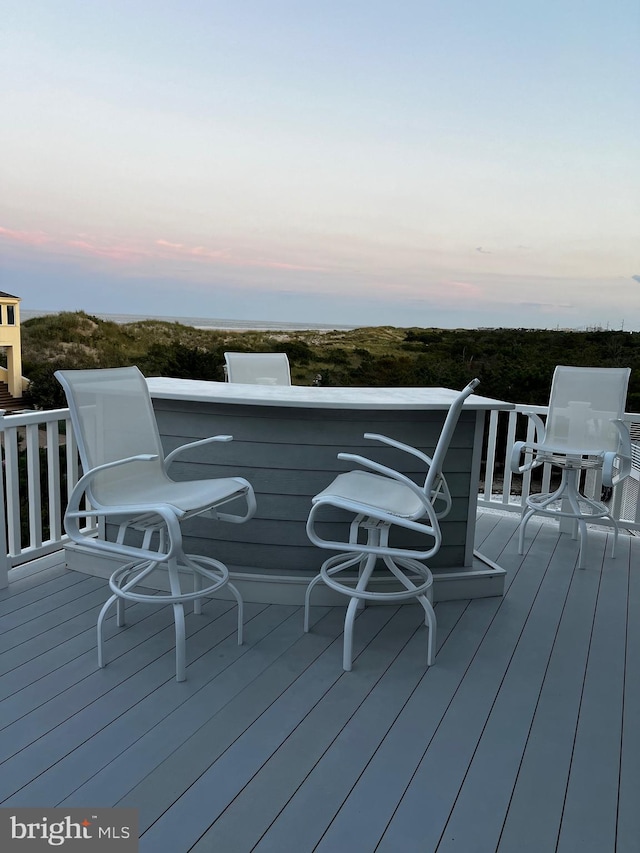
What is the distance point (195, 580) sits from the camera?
8.96ft

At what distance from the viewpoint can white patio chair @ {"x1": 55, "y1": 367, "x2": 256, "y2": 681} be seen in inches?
86.8

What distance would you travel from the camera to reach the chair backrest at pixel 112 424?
7.68 feet

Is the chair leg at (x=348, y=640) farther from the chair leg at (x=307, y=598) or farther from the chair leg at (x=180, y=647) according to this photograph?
the chair leg at (x=180, y=647)

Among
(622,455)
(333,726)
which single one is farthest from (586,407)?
(333,726)

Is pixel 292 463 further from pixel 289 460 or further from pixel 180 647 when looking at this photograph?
pixel 180 647

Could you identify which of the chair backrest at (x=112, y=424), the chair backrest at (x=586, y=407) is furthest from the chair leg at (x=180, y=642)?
the chair backrest at (x=586, y=407)

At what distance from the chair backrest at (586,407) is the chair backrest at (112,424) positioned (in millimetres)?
2561

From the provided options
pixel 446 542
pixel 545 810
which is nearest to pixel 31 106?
pixel 446 542

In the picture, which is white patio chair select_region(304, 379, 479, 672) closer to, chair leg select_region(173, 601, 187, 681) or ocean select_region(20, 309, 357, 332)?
chair leg select_region(173, 601, 187, 681)

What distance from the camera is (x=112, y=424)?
2533 millimetres

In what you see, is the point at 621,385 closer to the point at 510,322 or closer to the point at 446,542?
the point at 446,542

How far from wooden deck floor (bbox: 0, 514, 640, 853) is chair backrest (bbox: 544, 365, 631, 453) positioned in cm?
117

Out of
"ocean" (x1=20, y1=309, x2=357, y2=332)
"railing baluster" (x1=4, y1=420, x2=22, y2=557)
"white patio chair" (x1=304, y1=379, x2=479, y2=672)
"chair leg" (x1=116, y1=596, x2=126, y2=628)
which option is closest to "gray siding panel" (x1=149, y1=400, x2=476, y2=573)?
"white patio chair" (x1=304, y1=379, x2=479, y2=672)

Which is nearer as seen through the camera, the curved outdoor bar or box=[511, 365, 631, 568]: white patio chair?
the curved outdoor bar
